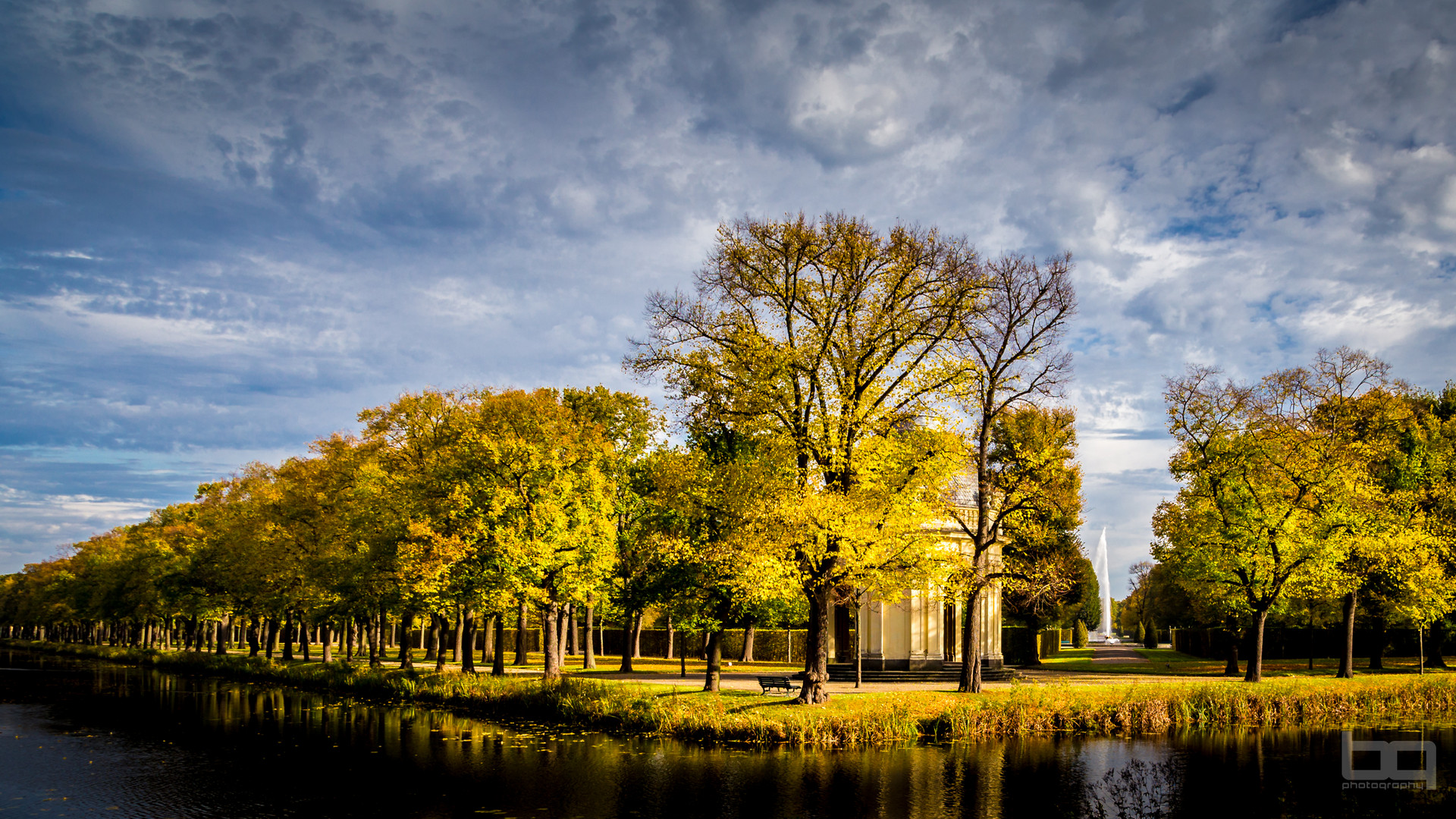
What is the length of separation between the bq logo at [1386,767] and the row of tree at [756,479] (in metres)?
8.80

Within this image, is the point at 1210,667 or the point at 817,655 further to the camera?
the point at 1210,667

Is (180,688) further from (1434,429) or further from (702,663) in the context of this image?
(1434,429)

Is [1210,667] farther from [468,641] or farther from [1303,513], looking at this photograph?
[468,641]

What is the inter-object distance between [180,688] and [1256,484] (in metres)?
48.2

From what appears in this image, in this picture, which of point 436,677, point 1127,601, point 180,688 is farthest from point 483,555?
point 1127,601

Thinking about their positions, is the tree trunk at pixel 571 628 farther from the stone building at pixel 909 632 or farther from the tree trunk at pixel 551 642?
the stone building at pixel 909 632

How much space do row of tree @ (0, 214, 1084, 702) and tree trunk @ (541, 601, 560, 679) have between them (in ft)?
0.33

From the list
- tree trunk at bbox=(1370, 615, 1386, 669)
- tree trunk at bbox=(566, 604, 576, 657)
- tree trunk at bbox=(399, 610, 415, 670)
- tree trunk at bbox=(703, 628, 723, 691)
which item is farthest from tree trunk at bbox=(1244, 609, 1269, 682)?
tree trunk at bbox=(399, 610, 415, 670)

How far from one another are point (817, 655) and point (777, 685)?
270 centimetres

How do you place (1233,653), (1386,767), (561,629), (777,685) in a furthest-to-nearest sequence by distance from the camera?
(561,629) → (1233,653) → (777,685) → (1386,767)

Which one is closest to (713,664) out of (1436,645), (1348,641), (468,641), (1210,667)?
(468,641)

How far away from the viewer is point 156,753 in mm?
Answer: 22156

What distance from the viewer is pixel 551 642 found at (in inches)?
1275

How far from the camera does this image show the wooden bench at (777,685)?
89.2ft
